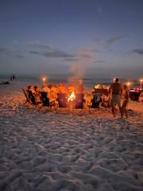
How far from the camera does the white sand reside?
4730 mm

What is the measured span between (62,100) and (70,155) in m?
8.03

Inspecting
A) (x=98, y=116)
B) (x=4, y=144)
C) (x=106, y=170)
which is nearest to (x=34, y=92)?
(x=98, y=116)

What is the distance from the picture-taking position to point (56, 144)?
23.4ft

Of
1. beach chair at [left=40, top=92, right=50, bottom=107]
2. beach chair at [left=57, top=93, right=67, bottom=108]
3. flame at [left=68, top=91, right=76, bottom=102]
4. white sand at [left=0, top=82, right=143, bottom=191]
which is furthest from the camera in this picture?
beach chair at [left=40, top=92, right=50, bottom=107]

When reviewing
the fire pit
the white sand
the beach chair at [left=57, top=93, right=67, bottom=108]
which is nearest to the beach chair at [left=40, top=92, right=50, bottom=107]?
the beach chair at [left=57, top=93, right=67, bottom=108]

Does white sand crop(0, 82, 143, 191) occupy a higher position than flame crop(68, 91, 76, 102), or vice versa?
flame crop(68, 91, 76, 102)

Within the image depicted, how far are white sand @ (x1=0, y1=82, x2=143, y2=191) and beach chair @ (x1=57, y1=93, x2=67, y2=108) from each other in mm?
3309

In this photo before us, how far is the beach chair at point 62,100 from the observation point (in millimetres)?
13961

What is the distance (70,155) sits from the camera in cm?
620

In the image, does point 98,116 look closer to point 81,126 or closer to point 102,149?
point 81,126

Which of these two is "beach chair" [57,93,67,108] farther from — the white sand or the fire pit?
the white sand

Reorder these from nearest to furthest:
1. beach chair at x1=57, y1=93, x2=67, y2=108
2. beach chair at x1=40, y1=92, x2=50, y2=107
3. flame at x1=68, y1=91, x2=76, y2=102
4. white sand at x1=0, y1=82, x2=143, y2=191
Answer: white sand at x1=0, y1=82, x2=143, y2=191 → flame at x1=68, y1=91, x2=76, y2=102 → beach chair at x1=57, y1=93, x2=67, y2=108 → beach chair at x1=40, y1=92, x2=50, y2=107

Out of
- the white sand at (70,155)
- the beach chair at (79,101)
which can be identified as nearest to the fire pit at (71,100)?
the beach chair at (79,101)

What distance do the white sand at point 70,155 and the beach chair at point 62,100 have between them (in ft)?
10.9
